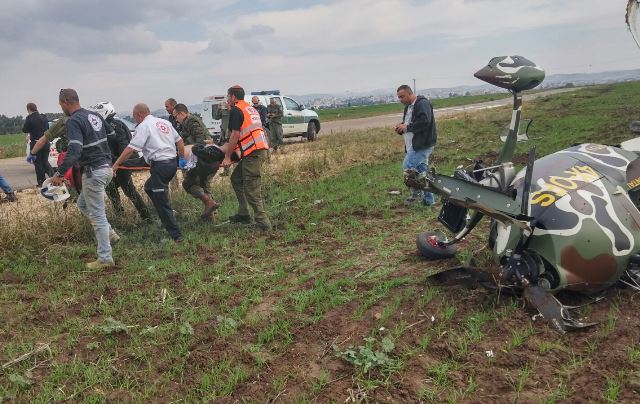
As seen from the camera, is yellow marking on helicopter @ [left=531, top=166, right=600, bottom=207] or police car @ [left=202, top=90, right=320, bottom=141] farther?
police car @ [left=202, top=90, right=320, bottom=141]

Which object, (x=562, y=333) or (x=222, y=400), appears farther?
(x=562, y=333)

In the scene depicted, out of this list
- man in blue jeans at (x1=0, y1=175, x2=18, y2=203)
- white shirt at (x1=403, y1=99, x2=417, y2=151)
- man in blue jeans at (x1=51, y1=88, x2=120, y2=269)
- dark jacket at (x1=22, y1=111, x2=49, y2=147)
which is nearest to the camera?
man in blue jeans at (x1=51, y1=88, x2=120, y2=269)

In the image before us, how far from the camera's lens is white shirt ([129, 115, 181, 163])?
20.9 feet

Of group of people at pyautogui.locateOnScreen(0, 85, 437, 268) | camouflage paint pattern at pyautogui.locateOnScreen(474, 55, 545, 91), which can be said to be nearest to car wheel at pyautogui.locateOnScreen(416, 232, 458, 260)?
group of people at pyautogui.locateOnScreen(0, 85, 437, 268)

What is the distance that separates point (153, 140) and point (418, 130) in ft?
Result: 12.1

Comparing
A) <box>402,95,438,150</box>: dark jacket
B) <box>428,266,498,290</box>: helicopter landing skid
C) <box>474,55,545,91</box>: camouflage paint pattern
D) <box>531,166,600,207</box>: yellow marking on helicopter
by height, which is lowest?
<box>428,266,498,290</box>: helicopter landing skid

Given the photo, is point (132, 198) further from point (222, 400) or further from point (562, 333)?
point (562, 333)

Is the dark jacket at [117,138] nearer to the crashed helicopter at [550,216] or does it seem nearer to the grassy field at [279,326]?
the grassy field at [279,326]

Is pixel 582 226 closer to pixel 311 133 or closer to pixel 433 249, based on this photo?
pixel 433 249

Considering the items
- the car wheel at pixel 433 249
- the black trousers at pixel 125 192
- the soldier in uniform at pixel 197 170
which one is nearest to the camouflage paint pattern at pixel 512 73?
the car wheel at pixel 433 249

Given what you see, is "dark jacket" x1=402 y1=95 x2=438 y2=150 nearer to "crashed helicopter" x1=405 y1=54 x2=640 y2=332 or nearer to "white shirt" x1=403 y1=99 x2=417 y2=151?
"white shirt" x1=403 y1=99 x2=417 y2=151

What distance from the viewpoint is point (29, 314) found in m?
4.59

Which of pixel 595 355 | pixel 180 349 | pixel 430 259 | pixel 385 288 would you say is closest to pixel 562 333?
pixel 595 355

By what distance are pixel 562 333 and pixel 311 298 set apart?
1.95 metres
